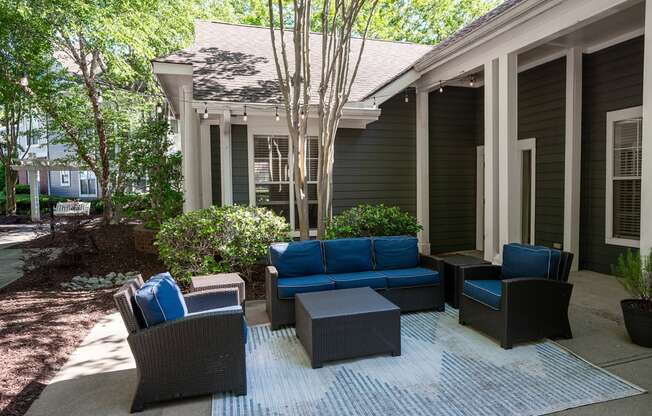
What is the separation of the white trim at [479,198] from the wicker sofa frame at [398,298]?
4.05 m

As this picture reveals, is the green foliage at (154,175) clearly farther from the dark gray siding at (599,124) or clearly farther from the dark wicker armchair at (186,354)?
the dark gray siding at (599,124)

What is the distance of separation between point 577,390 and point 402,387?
1334 mm

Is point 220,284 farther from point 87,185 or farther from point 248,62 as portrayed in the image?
point 87,185

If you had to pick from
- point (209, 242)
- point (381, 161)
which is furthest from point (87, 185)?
point (209, 242)

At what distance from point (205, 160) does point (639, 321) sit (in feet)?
21.6

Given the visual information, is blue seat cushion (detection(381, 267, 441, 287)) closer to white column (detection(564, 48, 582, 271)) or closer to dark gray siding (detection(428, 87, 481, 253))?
white column (detection(564, 48, 582, 271))

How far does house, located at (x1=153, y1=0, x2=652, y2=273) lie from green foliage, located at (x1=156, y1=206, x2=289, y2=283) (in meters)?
1.28

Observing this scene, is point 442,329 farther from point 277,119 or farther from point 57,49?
point 57,49

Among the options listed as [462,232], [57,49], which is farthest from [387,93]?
[57,49]

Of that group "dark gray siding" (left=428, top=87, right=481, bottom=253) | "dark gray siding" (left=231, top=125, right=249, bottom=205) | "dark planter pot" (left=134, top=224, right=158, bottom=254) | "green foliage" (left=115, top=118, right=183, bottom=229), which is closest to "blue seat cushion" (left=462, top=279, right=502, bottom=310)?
"dark gray siding" (left=428, top=87, right=481, bottom=253)

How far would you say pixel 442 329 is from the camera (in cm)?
428

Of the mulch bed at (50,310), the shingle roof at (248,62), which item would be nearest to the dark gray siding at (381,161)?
the shingle roof at (248,62)

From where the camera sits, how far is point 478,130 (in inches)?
340

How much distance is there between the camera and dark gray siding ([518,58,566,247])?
6789 millimetres
